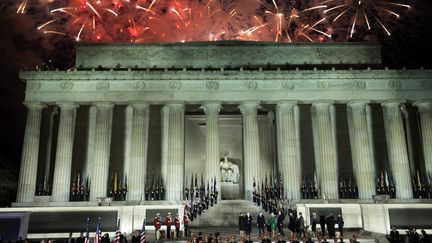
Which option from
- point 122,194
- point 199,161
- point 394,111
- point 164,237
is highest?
point 394,111

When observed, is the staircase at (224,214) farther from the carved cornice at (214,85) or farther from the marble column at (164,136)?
the carved cornice at (214,85)

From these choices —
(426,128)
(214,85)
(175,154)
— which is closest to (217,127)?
(214,85)

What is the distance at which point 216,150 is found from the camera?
4738 centimetres

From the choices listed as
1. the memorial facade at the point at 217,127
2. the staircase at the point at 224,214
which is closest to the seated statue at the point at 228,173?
the memorial facade at the point at 217,127

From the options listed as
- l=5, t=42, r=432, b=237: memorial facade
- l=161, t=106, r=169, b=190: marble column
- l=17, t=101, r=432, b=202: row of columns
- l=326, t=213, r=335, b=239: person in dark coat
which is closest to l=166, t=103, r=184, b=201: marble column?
l=17, t=101, r=432, b=202: row of columns

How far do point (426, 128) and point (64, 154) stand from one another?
39394 millimetres

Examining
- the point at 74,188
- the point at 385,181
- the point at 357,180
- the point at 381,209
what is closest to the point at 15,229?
the point at 74,188

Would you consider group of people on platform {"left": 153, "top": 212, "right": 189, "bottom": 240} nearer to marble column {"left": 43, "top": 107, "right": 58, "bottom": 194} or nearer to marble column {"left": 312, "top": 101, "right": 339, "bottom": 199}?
marble column {"left": 312, "top": 101, "right": 339, "bottom": 199}

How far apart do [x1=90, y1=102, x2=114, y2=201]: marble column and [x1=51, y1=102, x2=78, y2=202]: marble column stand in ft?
8.29

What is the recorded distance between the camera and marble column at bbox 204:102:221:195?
46.6 m

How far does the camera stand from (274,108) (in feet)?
175

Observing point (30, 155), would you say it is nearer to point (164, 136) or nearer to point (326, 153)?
point (164, 136)

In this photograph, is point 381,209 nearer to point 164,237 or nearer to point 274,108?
point 164,237

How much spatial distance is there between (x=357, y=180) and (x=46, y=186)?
3389cm
